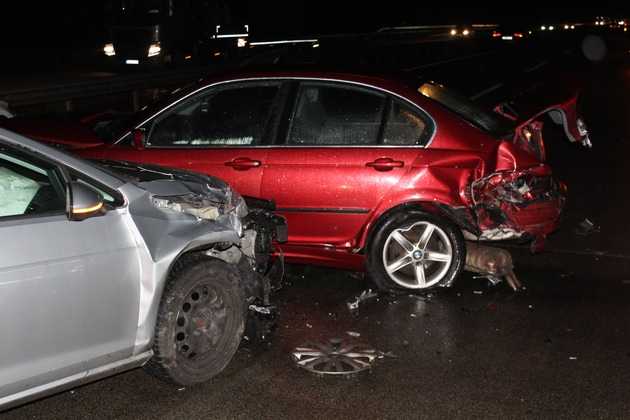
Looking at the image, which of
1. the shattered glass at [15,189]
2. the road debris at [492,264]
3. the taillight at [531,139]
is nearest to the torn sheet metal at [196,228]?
the shattered glass at [15,189]

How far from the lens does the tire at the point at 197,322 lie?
4.90 m

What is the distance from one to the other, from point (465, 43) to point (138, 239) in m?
44.2

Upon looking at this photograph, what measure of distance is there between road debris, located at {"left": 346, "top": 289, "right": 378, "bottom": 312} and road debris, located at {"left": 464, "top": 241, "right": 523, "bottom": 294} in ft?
2.74

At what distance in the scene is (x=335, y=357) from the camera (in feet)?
18.3

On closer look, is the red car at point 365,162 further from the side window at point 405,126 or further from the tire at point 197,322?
the tire at point 197,322

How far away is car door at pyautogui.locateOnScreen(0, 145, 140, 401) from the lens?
414cm

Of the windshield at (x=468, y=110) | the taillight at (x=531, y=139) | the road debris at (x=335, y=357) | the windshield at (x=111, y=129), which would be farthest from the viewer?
the windshield at (x=111, y=129)

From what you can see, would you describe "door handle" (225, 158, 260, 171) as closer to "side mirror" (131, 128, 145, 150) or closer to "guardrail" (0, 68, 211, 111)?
"side mirror" (131, 128, 145, 150)

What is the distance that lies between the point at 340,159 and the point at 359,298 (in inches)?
39.7

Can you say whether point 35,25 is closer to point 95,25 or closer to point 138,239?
point 95,25

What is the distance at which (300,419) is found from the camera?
4691 millimetres

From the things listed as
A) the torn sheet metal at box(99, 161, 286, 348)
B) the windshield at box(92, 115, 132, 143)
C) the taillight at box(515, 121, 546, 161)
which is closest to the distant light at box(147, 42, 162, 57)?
the windshield at box(92, 115, 132, 143)

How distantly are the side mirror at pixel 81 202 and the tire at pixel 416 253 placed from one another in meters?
2.87

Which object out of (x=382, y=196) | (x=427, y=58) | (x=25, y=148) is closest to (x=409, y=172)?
(x=382, y=196)
